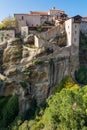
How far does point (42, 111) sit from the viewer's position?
52.2m

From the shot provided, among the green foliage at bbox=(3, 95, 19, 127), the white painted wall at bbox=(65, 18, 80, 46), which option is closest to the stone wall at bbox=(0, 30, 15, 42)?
the white painted wall at bbox=(65, 18, 80, 46)

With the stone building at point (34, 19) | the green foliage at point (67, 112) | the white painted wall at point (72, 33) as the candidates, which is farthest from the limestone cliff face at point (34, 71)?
the stone building at point (34, 19)

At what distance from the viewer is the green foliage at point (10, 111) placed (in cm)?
5259

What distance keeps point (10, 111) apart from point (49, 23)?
2721cm

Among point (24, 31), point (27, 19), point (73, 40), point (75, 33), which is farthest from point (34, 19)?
point (73, 40)

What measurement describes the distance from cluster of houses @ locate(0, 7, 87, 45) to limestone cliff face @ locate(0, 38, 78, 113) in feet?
15.6

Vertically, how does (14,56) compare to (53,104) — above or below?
above

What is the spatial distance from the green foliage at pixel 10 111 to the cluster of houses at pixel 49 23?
15.9 meters

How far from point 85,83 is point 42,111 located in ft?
35.4

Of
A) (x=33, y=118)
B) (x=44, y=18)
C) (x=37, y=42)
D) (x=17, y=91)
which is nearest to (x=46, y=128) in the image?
(x=33, y=118)

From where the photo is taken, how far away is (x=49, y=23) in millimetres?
71812

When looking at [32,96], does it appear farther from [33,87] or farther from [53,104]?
[53,104]

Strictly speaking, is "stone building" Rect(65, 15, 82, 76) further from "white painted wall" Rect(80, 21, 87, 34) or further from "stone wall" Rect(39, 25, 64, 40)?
"white painted wall" Rect(80, 21, 87, 34)

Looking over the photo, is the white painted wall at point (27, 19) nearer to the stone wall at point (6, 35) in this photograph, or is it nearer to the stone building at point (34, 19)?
the stone building at point (34, 19)
